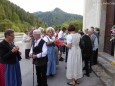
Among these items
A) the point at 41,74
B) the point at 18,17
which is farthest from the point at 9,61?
the point at 18,17

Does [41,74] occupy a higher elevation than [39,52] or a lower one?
lower

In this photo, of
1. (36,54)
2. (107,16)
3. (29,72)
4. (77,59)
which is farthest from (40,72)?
(107,16)

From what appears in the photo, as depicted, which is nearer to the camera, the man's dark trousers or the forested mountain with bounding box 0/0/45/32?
the man's dark trousers

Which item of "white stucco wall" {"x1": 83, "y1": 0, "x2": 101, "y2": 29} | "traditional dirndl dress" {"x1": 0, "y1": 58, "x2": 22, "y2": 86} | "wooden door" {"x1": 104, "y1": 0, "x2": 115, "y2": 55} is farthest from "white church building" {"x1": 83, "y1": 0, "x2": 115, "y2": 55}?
"traditional dirndl dress" {"x1": 0, "y1": 58, "x2": 22, "y2": 86}

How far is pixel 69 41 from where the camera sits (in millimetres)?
7652

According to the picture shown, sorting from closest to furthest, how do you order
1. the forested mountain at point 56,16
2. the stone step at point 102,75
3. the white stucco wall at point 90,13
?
the stone step at point 102,75, the white stucco wall at point 90,13, the forested mountain at point 56,16

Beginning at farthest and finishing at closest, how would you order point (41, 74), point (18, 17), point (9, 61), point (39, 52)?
point (18, 17)
point (41, 74)
point (39, 52)
point (9, 61)

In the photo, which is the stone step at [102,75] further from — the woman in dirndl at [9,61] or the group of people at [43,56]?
the woman in dirndl at [9,61]

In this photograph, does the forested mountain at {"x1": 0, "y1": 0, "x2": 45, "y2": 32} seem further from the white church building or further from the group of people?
the group of people

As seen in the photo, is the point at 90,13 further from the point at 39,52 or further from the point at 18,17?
the point at 18,17

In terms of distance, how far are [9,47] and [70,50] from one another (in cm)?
248

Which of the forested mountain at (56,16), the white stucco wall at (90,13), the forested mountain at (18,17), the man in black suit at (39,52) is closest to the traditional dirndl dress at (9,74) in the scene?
the man in black suit at (39,52)

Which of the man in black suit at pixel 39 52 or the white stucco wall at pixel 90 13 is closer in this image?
the man in black suit at pixel 39 52

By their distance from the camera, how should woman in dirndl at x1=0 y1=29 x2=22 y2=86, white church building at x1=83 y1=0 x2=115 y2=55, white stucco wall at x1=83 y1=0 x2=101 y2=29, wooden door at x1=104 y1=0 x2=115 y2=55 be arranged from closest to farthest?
woman in dirndl at x1=0 y1=29 x2=22 y2=86, wooden door at x1=104 y1=0 x2=115 y2=55, white church building at x1=83 y1=0 x2=115 y2=55, white stucco wall at x1=83 y1=0 x2=101 y2=29
